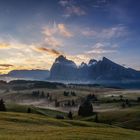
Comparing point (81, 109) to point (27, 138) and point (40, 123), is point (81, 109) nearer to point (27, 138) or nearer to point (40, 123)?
point (40, 123)

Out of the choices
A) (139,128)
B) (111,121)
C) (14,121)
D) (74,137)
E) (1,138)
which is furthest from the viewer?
(111,121)

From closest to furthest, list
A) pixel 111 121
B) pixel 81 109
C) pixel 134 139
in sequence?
pixel 134 139, pixel 111 121, pixel 81 109

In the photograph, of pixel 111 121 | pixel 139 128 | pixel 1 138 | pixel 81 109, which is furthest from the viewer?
pixel 81 109

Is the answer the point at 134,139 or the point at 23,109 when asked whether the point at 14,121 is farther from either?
the point at 23,109

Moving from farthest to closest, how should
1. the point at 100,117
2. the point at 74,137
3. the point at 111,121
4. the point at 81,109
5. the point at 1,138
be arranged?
the point at 81,109
the point at 100,117
the point at 111,121
the point at 74,137
the point at 1,138

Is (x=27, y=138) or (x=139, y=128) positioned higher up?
(x=27, y=138)

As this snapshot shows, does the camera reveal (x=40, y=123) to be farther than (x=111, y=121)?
No

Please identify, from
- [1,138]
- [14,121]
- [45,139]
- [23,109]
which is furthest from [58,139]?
[23,109]

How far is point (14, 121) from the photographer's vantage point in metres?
72.8

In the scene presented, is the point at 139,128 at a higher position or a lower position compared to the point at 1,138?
lower

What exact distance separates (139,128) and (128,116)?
43274 millimetres

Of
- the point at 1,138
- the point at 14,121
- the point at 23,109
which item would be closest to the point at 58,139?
the point at 1,138

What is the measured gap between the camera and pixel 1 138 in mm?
44781

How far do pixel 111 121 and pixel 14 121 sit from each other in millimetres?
107534
